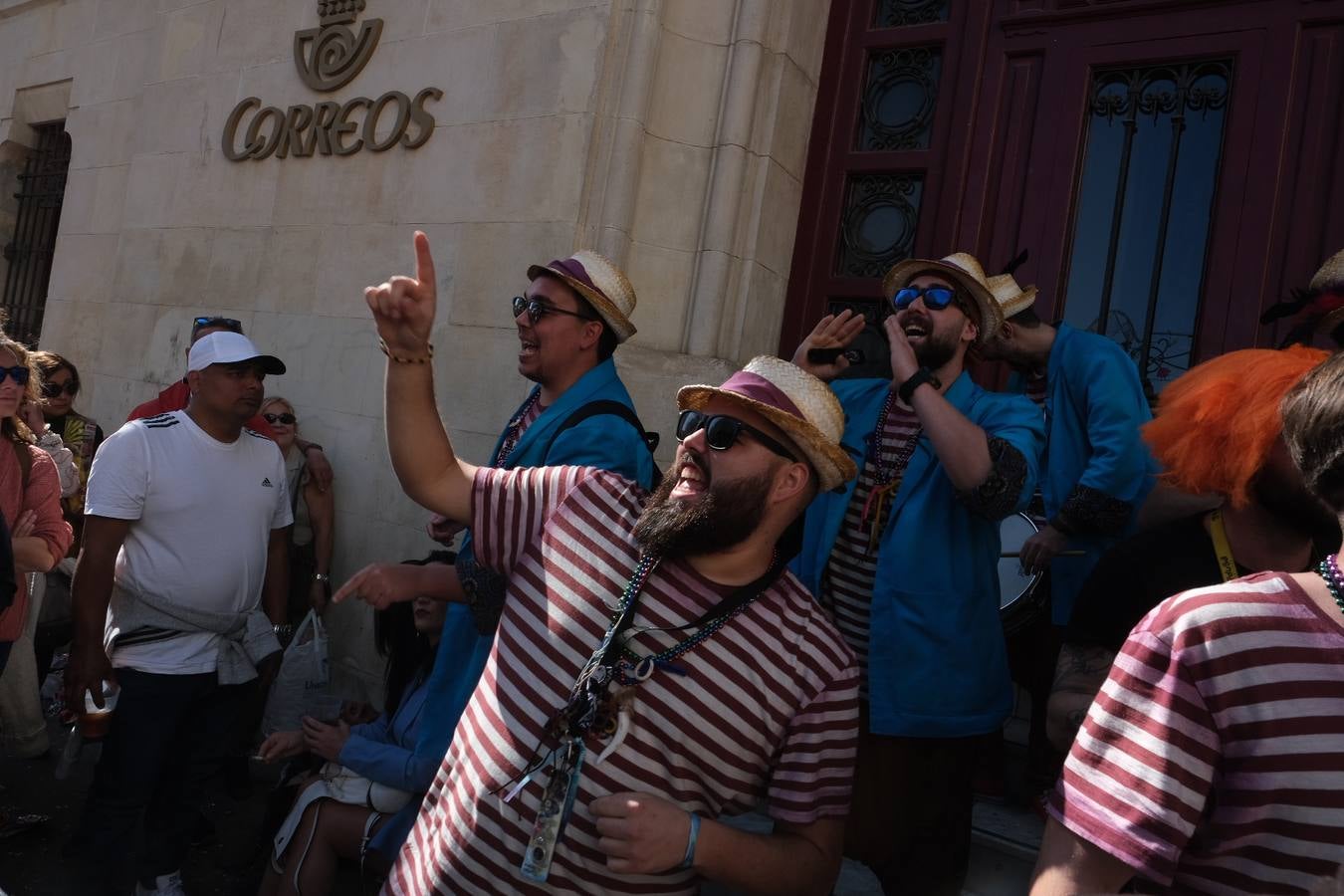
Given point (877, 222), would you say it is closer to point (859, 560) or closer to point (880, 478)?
point (880, 478)

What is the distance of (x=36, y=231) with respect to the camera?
367 inches

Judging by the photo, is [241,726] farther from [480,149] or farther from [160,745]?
[480,149]

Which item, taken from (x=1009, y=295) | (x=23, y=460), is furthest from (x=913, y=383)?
(x=23, y=460)

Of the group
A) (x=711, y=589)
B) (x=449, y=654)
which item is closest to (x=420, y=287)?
(x=711, y=589)

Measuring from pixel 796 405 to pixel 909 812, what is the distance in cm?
126

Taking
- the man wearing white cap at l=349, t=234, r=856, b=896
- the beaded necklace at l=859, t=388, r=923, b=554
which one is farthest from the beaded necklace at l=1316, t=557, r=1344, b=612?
the beaded necklace at l=859, t=388, r=923, b=554

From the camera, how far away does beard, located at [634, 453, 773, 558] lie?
83.0 inches

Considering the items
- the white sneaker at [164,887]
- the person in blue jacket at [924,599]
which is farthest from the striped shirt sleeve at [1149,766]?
the white sneaker at [164,887]

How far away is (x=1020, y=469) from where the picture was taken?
2.79 meters

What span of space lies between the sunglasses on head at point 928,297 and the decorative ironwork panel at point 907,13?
242cm

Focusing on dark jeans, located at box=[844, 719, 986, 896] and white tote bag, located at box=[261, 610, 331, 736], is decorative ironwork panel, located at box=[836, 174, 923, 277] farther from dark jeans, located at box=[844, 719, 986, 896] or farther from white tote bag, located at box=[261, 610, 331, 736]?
white tote bag, located at box=[261, 610, 331, 736]

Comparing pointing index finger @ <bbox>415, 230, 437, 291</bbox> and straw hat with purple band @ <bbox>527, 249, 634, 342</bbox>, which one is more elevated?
straw hat with purple band @ <bbox>527, 249, 634, 342</bbox>

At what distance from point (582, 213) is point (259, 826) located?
3.14m

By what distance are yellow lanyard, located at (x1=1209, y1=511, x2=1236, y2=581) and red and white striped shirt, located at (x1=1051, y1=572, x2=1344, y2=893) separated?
2.20 ft
